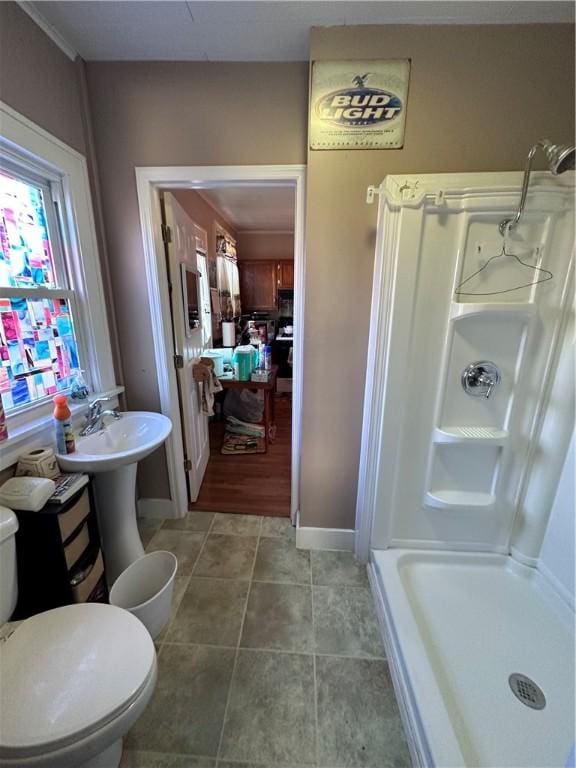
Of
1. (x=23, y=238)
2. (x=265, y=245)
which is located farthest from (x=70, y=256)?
(x=265, y=245)

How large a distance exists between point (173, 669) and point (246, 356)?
82.9 inches

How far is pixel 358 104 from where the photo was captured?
128 centimetres

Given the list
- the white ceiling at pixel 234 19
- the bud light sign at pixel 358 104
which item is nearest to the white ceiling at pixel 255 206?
the white ceiling at pixel 234 19

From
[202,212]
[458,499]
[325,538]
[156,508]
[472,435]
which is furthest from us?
[202,212]

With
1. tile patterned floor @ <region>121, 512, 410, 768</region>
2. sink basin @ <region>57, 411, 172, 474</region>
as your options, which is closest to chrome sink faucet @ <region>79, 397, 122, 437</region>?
sink basin @ <region>57, 411, 172, 474</region>

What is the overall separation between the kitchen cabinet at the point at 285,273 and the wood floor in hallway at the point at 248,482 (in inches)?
116

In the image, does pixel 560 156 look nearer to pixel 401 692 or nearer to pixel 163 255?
pixel 163 255

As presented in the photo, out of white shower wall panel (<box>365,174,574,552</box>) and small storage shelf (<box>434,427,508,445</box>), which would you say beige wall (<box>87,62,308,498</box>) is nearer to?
white shower wall panel (<box>365,174,574,552</box>)

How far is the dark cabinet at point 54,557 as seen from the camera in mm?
1056

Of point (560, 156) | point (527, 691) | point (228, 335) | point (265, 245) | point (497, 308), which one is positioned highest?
point (265, 245)

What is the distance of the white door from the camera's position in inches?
70.1

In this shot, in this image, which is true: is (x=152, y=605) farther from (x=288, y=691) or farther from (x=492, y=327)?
(x=492, y=327)

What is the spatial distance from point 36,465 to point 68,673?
26.8 inches

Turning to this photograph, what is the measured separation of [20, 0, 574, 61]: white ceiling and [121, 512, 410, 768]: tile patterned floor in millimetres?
2509
